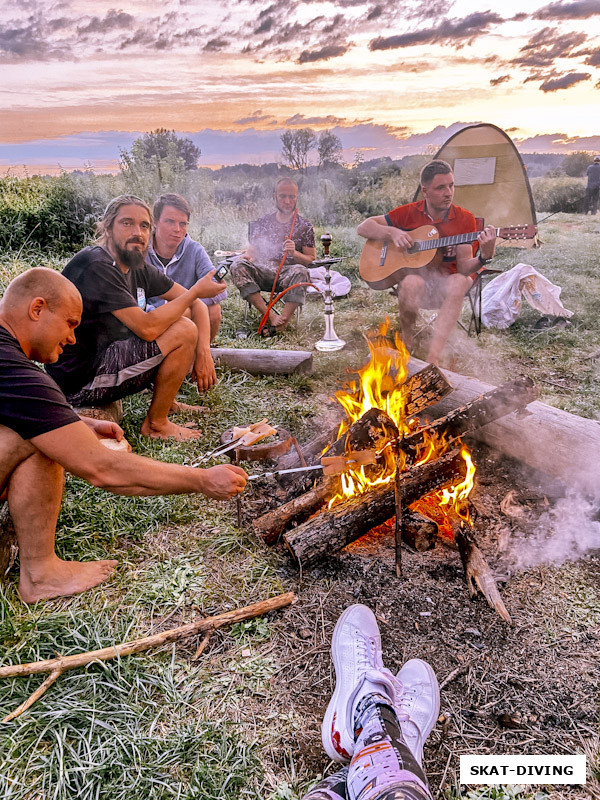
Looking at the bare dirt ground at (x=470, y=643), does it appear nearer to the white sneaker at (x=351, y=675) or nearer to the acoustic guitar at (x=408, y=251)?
the white sneaker at (x=351, y=675)

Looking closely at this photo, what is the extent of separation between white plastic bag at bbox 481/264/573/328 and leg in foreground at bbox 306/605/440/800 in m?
4.39

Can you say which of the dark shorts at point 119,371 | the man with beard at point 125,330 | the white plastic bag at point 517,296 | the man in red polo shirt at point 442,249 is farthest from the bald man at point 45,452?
the white plastic bag at point 517,296

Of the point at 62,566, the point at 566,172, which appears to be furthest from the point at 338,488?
the point at 566,172

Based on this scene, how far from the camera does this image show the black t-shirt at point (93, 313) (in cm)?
342

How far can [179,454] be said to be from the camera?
3750mm

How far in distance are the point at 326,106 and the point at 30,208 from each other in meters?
3.03

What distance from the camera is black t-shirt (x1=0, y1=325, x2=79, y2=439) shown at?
83.4 inches

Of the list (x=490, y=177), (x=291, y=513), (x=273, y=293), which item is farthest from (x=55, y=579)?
(x=490, y=177)

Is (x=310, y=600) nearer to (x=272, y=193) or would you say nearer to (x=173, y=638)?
(x=173, y=638)

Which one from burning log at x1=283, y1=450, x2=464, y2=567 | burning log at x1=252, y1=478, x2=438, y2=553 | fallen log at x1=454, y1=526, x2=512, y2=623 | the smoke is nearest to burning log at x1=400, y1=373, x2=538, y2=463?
burning log at x1=283, y1=450, x2=464, y2=567

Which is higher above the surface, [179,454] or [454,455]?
[454,455]

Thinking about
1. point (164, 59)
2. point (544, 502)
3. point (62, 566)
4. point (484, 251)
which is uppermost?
point (164, 59)

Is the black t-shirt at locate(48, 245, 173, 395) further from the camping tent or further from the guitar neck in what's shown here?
the camping tent

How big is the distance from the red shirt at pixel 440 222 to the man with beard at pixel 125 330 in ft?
7.44
